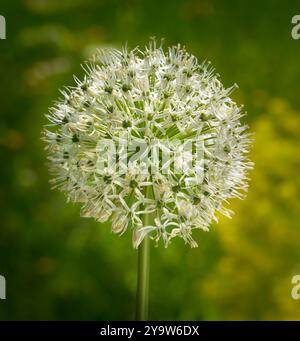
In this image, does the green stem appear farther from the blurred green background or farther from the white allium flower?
the blurred green background

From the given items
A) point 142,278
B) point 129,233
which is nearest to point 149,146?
point 142,278

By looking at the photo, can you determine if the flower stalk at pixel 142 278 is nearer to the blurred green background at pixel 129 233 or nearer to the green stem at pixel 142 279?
the green stem at pixel 142 279

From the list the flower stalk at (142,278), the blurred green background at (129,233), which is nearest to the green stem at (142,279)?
the flower stalk at (142,278)

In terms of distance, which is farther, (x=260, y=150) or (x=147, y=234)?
(x=260, y=150)

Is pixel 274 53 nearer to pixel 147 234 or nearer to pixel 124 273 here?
pixel 124 273

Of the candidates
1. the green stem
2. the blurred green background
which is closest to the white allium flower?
the green stem

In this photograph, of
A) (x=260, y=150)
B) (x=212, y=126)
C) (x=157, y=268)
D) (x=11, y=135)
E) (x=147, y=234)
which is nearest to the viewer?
(x=147, y=234)

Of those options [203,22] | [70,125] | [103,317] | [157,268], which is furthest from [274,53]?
[70,125]
